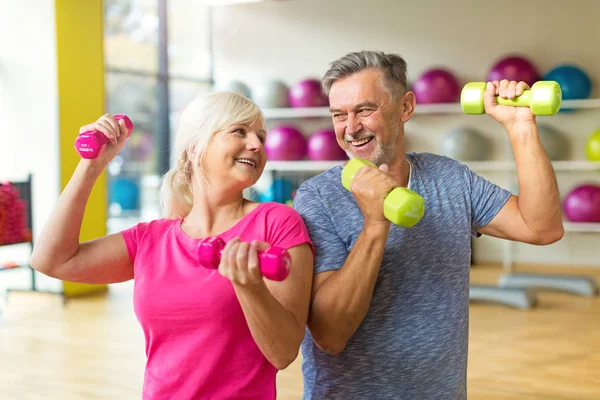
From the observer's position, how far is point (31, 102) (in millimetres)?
5453

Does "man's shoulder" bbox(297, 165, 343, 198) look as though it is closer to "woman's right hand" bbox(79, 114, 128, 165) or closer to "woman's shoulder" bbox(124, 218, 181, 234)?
"woman's shoulder" bbox(124, 218, 181, 234)

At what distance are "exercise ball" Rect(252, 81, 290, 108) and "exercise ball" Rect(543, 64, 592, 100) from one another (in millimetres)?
2415

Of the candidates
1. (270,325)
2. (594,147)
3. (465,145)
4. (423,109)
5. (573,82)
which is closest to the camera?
(270,325)

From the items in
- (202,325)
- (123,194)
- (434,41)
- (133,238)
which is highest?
(434,41)

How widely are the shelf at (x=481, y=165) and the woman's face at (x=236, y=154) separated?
4406mm

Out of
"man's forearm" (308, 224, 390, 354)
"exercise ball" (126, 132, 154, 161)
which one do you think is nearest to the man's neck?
"man's forearm" (308, 224, 390, 354)

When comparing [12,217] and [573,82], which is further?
[573,82]

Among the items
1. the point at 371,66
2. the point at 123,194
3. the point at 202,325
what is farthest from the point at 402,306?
the point at 123,194

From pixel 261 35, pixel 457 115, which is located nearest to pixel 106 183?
pixel 261 35

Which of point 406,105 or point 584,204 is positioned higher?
point 406,105

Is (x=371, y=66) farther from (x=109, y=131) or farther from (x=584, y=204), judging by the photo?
(x=584, y=204)

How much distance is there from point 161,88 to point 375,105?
19.9 ft

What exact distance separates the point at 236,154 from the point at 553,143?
5.35 meters

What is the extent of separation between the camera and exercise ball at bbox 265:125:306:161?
6.95m
